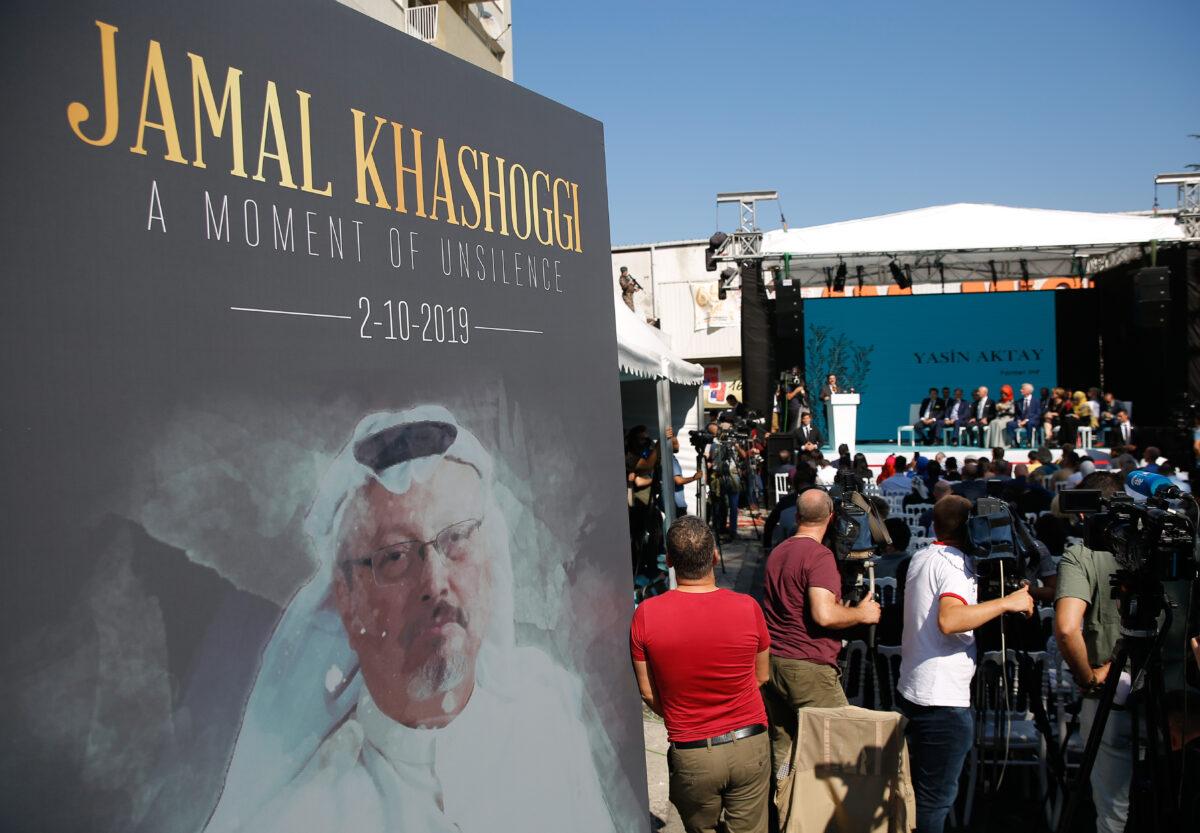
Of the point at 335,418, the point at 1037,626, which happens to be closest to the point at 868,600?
the point at 1037,626

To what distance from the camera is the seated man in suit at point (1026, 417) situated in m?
18.9

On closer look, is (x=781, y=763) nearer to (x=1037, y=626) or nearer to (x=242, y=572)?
(x=1037, y=626)

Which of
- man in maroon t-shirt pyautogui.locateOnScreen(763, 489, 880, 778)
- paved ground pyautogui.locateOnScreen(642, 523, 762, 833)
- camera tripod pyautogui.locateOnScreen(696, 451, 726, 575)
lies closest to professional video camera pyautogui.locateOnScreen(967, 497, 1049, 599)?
man in maroon t-shirt pyautogui.locateOnScreen(763, 489, 880, 778)

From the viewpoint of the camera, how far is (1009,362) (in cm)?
2280

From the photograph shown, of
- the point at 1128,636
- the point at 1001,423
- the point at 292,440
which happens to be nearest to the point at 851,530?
the point at 1128,636

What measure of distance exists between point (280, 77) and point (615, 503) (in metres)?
1.68

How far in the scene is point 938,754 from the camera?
3.55 meters

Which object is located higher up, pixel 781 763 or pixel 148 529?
pixel 148 529

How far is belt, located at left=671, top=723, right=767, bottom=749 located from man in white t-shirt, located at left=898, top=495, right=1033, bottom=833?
781mm

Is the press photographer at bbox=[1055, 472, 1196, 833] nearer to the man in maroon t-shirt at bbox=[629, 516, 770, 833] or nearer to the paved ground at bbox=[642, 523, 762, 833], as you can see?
the man in maroon t-shirt at bbox=[629, 516, 770, 833]

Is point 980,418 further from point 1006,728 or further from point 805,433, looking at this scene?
point 1006,728

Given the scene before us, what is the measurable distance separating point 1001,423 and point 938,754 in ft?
55.1

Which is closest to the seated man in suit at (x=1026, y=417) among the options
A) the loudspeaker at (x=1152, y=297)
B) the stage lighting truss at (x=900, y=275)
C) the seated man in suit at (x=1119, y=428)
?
the seated man in suit at (x=1119, y=428)

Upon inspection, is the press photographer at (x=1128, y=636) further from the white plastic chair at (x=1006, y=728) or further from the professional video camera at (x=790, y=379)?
the professional video camera at (x=790, y=379)
